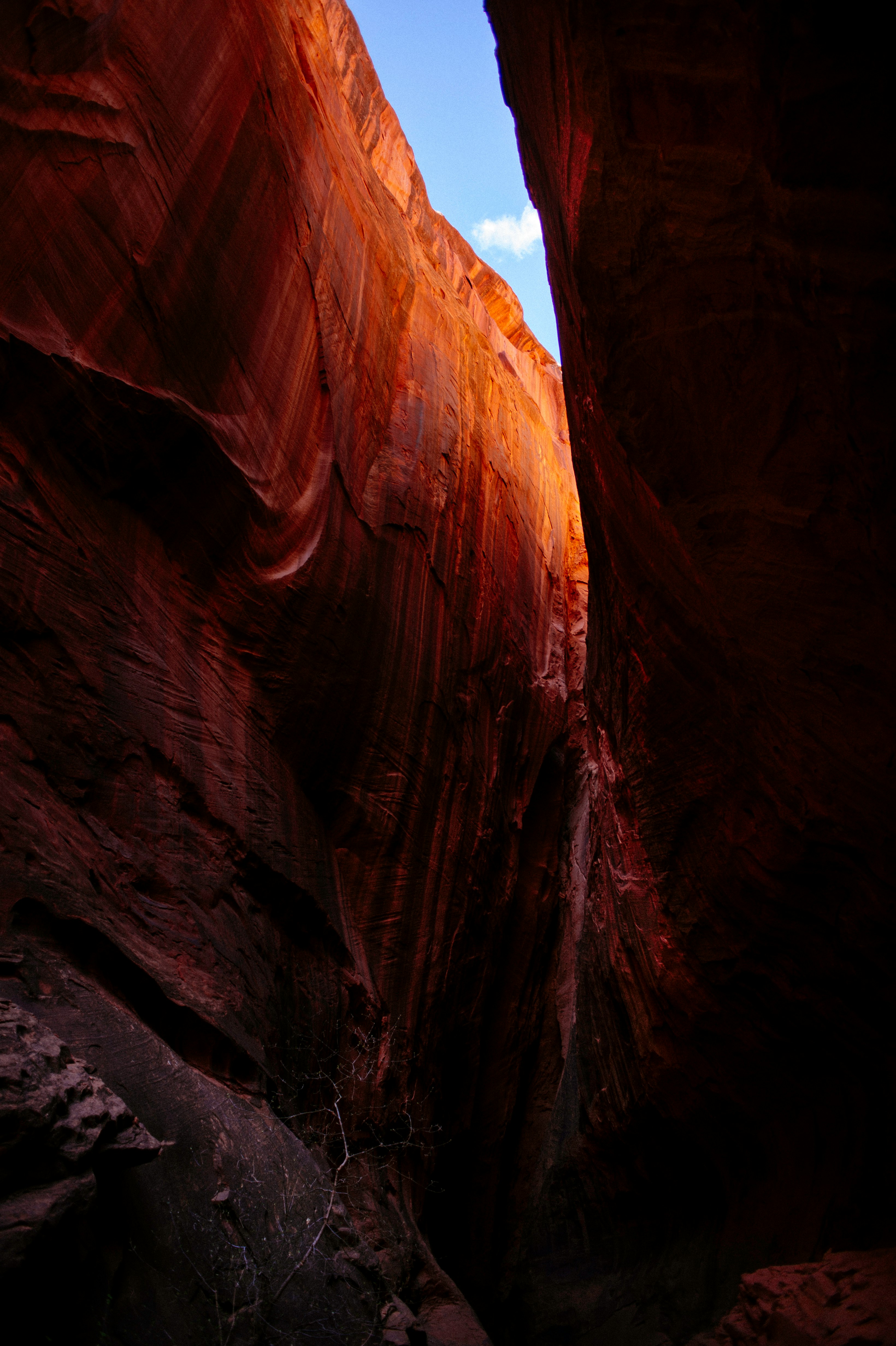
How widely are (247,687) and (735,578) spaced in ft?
16.5

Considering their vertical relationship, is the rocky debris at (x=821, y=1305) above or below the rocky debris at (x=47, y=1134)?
below

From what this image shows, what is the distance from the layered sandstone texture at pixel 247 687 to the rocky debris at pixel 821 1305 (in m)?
2.34

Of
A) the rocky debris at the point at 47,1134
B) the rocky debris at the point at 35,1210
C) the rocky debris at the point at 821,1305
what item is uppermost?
the rocky debris at the point at 47,1134

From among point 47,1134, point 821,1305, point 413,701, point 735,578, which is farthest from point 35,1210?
point 413,701

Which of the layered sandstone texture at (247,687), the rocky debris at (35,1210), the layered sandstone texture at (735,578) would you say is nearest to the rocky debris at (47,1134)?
the rocky debris at (35,1210)

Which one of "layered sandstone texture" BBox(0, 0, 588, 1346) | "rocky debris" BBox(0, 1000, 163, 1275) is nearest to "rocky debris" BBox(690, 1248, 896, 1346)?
"layered sandstone texture" BBox(0, 0, 588, 1346)

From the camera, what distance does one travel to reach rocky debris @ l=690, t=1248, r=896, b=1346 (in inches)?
181

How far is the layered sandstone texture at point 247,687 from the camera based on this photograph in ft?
15.6

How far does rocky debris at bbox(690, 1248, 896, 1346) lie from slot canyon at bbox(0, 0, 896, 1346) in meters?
0.04

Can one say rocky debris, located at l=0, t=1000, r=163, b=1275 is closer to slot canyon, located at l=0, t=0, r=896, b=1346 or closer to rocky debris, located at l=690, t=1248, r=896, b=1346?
slot canyon, located at l=0, t=0, r=896, b=1346

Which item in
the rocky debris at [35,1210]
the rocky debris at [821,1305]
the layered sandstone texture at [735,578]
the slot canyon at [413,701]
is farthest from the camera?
the rocky debris at [821,1305]

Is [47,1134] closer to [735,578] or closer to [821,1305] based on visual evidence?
[735,578]

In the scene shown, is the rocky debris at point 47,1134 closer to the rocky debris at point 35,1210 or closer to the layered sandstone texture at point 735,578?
the rocky debris at point 35,1210

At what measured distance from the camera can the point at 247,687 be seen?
25.7 ft
